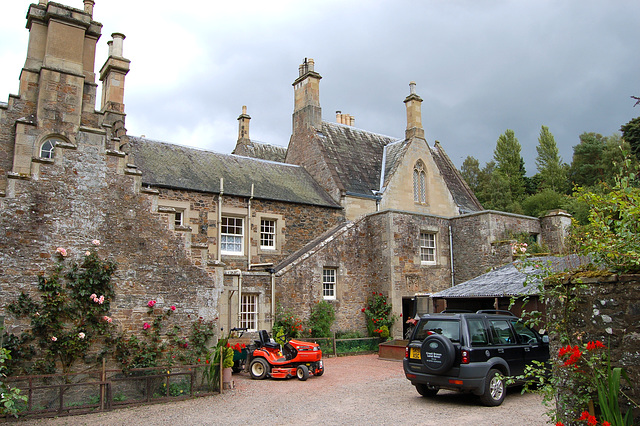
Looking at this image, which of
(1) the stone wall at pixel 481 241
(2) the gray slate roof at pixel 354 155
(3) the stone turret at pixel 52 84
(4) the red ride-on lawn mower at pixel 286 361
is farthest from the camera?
(2) the gray slate roof at pixel 354 155

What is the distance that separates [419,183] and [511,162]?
29.9m

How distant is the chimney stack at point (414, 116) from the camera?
26625 mm

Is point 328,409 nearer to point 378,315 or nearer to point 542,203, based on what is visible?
point 378,315

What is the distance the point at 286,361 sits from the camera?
1359 centimetres

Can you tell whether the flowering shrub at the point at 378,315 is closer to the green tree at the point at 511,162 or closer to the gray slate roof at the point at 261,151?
the gray slate roof at the point at 261,151

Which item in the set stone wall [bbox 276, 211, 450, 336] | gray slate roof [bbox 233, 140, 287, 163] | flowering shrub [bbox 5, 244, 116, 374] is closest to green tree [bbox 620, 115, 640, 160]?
stone wall [bbox 276, 211, 450, 336]

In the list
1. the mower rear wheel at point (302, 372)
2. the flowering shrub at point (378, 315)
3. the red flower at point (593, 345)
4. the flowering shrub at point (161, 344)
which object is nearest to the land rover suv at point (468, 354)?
the mower rear wheel at point (302, 372)

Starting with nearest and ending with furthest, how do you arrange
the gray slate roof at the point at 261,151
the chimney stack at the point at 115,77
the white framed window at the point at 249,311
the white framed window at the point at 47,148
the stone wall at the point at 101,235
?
the stone wall at the point at 101,235 → the white framed window at the point at 47,148 → the white framed window at the point at 249,311 → the chimney stack at the point at 115,77 → the gray slate roof at the point at 261,151

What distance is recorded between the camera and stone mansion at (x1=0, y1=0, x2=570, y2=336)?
11742mm

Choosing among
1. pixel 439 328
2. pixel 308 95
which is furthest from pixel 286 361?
pixel 308 95

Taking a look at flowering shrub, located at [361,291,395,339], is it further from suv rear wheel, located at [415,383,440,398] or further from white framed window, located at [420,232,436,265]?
suv rear wheel, located at [415,383,440,398]

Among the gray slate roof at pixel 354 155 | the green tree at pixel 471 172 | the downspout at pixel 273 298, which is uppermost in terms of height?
the green tree at pixel 471 172

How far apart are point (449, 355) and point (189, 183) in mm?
12837

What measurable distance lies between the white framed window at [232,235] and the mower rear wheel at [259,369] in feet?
21.3
